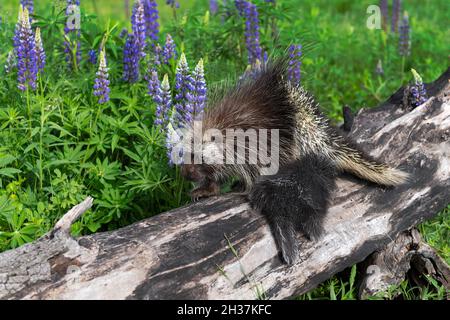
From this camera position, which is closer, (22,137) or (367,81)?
(22,137)

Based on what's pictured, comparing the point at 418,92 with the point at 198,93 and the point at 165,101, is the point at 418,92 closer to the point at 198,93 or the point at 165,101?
the point at 198,93

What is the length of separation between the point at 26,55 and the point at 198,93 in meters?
1.16

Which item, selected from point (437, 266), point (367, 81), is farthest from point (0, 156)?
point (367, 81)

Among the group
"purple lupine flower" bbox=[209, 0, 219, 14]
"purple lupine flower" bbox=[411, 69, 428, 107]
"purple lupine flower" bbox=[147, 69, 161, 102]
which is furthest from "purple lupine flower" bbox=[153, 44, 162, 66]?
"purple lupine flower" bbox=[209, 0, 219, 14]

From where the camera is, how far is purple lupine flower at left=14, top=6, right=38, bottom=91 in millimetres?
4355

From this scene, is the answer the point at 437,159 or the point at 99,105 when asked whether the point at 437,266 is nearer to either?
the point at 437,159

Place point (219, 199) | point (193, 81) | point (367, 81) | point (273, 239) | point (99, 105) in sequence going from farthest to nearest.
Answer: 1. point (367, 81)
2. point (99, 105)
3. point (193, 81)
4. point (219, 199)
5. point (273, 239)

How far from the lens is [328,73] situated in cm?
779

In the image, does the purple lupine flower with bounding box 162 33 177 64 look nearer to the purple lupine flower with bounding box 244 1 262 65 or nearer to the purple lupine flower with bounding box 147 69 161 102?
the purple lupine flower with bounding box 147 69 161 102

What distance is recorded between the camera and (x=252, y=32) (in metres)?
5.86

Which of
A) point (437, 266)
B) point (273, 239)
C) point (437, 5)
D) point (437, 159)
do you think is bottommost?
point (437, 266)

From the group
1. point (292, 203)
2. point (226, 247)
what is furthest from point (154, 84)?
point (226, 247)

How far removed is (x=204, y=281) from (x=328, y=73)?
15.5ft

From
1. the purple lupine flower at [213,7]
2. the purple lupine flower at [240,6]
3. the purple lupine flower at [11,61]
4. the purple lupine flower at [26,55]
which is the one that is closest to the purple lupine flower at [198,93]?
the purple lupine flower at [26,55]
